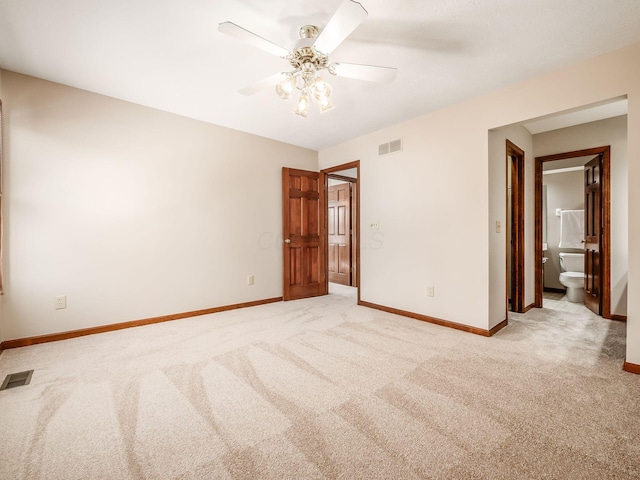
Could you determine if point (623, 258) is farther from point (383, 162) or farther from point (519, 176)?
point (383, 162)

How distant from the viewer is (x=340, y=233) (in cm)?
592

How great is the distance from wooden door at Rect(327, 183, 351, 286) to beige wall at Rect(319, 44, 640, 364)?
165 centimetres

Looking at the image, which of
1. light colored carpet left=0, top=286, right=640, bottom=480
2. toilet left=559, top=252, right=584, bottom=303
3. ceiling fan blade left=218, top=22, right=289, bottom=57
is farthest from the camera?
toilet left=559, top=252, right=584, bottom=303

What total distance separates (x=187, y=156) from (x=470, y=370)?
371 cm

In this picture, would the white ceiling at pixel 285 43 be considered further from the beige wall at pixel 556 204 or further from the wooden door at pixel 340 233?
the beige wall at pixel 556 204

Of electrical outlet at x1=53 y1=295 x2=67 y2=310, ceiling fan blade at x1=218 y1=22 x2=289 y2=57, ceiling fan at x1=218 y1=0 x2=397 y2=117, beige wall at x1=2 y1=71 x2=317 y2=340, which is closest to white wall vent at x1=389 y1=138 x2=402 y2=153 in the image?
ceiling fan at x1=218 y1=0 x2=397 y2=117

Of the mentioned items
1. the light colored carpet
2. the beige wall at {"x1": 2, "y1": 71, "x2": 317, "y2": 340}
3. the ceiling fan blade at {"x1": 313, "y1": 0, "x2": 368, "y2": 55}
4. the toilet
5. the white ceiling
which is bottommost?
the light colored carpet

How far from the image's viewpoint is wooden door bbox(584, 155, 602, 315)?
3549mm

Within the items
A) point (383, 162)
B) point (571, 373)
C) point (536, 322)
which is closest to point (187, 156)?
point (383, 162)

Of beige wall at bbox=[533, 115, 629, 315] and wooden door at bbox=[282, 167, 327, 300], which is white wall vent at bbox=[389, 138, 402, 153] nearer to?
wooden door at bbox=[282, 167, 327, 300]

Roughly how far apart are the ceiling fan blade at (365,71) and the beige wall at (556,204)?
539 centimetres

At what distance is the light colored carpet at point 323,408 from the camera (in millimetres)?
1258

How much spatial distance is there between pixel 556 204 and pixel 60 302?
7.74 m

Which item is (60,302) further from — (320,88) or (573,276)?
(573,276)
